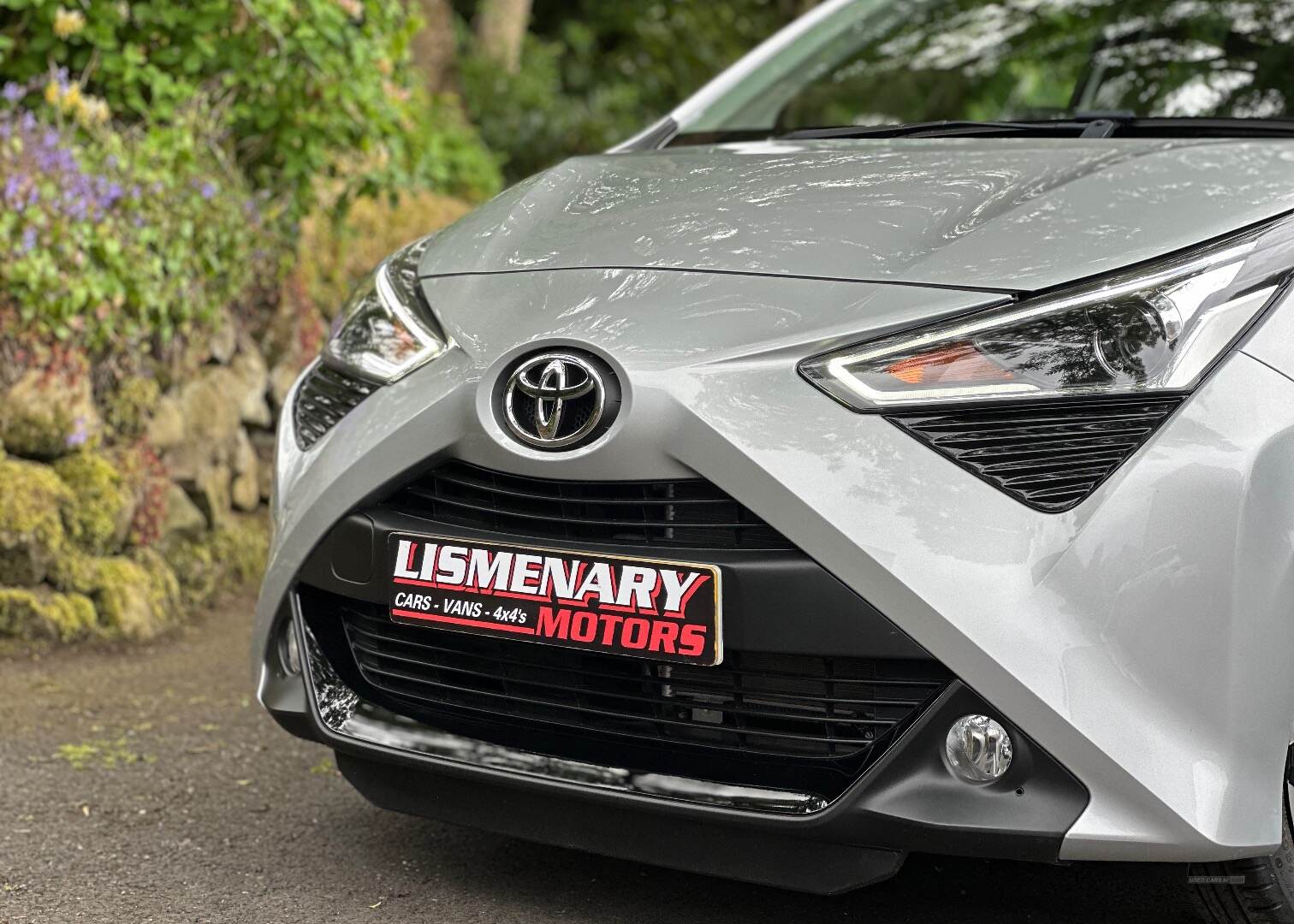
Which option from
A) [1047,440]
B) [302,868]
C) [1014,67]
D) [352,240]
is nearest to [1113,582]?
[1047,440]

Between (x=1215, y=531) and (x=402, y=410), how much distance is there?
1.12 metres

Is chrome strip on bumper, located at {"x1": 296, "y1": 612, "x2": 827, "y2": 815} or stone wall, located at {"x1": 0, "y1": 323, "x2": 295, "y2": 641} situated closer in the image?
chrome strip on bumper, located at {"x1": 296, "y1": 612, "x2": 827, "y2": 815}

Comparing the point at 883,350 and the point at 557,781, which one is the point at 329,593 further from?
the point at 883,350

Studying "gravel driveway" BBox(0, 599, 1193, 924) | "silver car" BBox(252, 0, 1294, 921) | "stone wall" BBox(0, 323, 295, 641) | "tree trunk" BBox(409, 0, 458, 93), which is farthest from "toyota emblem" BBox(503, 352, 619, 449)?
"tree trunk" BBox(409, 0, 458, 93)

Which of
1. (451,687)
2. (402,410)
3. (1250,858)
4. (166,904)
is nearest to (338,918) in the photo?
(166,904)

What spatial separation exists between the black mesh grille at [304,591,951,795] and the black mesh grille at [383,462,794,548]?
0.17 metres

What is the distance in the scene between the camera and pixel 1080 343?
1.96 metres

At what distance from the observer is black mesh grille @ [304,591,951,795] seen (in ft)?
6.57

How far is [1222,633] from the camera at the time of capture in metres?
1.86

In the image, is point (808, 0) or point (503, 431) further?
point (808, 0)

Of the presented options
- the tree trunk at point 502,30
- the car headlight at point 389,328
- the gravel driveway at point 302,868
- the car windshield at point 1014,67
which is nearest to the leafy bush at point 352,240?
the car windshield at point 1014,67

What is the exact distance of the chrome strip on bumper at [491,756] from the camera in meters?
2.06

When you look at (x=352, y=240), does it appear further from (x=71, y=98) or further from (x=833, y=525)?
(x=833, y=525)

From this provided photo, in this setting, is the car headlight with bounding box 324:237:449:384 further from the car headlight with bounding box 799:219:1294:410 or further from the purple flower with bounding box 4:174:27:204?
the purple flower with bounding box 4:174:27:204
